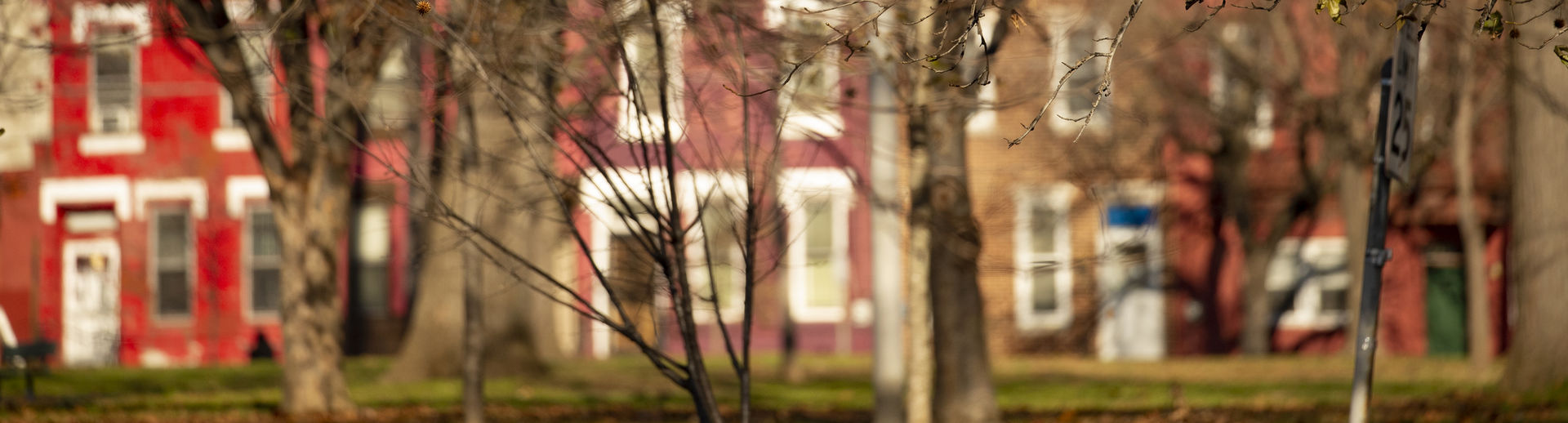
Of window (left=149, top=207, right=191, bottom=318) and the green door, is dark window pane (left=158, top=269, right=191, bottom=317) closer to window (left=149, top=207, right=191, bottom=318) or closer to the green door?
window (left=149, top=207, right=191, bottom=318)

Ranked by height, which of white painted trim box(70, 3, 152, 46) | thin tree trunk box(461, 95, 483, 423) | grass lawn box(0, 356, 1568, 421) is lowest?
grass lawn box(0, 356, 1568, 421)

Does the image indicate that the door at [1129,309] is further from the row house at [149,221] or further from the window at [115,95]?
the window at [115,95]

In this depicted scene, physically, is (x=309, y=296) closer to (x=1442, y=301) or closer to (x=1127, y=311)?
(x=1127, y=311)

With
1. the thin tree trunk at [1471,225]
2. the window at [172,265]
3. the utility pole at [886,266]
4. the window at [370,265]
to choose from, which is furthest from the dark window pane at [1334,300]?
the window at [172,265]

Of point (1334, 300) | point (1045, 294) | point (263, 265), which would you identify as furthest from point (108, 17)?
point (1334, 300)

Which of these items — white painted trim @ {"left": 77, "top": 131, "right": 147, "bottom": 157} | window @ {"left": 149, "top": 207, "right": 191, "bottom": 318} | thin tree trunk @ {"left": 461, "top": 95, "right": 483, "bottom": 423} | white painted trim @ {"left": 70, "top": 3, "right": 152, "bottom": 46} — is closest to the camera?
thin tree trunk @ {"left": 461, "top": 95, "right": 483, "bottom": 423}

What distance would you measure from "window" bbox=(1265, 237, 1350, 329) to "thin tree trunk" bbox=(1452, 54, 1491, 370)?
3905mm

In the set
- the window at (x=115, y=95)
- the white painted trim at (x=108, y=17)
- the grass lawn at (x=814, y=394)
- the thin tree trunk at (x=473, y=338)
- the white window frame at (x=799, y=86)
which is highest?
the window at (x=115, y=95)

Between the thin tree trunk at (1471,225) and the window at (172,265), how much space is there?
765 inches

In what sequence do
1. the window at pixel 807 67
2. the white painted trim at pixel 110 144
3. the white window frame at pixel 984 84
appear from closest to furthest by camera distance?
the window at pixel 807 67
the white window frame at pixel 984 84
the white painted trim at pixel 110 144

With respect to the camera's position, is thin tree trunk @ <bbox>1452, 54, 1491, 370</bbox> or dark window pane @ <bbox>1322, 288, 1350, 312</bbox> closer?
thin tree trunk @ <bbox>1452, 54, 1491, 370</bbox>

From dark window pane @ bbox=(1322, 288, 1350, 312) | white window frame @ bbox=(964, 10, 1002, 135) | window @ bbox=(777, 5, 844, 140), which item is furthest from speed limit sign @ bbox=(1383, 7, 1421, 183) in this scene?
dark window pane @ bbox=(1322, 288, 1350, 312)

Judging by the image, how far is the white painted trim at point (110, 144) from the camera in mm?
24953

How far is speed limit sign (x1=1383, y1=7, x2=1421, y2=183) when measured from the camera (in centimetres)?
548
